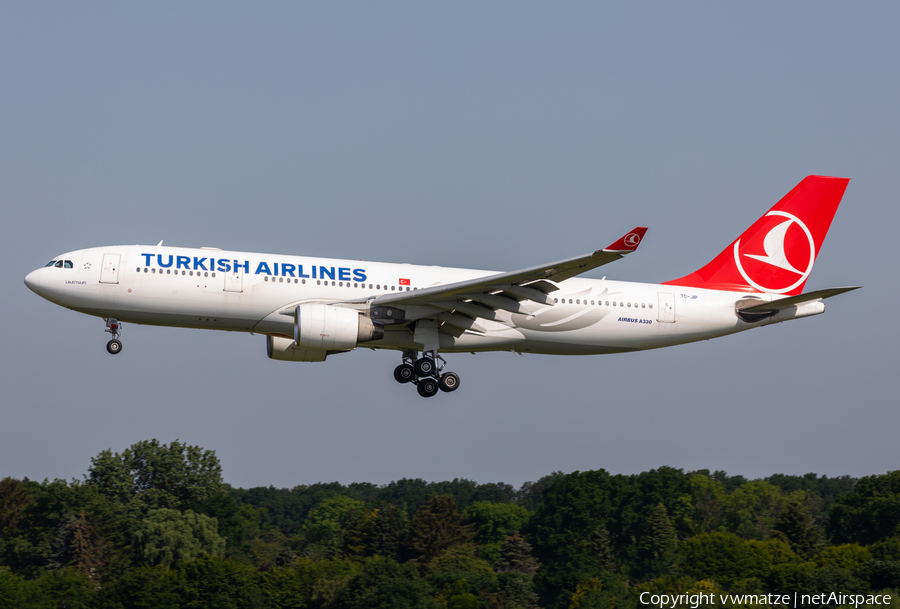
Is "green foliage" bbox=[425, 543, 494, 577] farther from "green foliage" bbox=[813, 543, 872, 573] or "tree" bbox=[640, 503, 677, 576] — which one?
"green foliage" bbox=[813, 543, 872, 573]

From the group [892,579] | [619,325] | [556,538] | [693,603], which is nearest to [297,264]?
[619,325]

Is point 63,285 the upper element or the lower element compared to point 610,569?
upper

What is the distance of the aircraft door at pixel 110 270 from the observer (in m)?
33.0

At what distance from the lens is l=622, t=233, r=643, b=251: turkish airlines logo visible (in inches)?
1138

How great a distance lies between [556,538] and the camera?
10269 cm

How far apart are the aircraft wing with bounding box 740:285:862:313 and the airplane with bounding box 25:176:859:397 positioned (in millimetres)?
58

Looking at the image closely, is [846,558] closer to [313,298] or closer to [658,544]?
[658,544]

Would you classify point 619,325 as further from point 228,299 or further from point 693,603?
point 693,603

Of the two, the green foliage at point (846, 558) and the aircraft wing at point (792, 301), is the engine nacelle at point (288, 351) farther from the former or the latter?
the green foliage at point (846, 558)

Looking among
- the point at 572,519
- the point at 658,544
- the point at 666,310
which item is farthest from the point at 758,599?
the point at 572,519

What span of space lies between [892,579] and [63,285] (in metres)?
60.6

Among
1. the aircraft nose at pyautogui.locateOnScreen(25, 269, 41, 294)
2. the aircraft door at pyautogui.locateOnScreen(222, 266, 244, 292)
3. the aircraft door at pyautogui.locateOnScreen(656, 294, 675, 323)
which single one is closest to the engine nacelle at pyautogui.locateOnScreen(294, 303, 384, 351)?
the aircraft door at pyautogui.locateOnScreen(222, 266, 244, 292)

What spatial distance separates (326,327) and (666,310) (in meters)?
13.6

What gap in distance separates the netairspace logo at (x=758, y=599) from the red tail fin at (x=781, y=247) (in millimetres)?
30610
